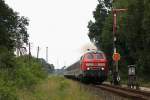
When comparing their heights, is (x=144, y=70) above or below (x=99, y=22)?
below

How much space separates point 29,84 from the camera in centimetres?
3300

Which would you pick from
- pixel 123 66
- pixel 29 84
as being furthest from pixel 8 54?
pixel 123 66

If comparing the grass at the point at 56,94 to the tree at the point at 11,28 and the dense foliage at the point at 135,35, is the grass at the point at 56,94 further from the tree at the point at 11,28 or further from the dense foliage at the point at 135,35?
the tree at the point at 11,28

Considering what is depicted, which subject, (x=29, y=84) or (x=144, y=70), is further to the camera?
(x=144, y=70)

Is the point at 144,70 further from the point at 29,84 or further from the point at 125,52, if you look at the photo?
the point at 29,84

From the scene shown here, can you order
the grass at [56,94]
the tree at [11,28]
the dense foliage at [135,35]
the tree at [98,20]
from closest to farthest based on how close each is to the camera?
the grass at [56,94] → the dense foliage at [135,35] → the tree at [11,28] → the tree at [98,20]

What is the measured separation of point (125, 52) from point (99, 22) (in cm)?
2680

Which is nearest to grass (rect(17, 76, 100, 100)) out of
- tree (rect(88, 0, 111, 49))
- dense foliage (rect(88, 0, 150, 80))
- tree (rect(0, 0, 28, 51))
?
dense foliage (rect(88, 0, 150, 80))

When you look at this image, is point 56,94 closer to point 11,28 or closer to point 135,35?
point 135,35

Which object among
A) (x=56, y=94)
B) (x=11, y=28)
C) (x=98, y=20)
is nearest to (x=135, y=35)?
(x=11, y=28)

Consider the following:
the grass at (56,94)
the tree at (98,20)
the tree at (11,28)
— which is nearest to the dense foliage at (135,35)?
the tree at (11,28)

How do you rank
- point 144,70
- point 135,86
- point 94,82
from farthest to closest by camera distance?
point 144,70
point 94,82
point 135,86

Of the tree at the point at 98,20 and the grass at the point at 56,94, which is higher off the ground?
the tree at the point at 98,20

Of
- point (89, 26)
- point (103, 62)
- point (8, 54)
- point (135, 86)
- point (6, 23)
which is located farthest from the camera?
point (89, 26)
